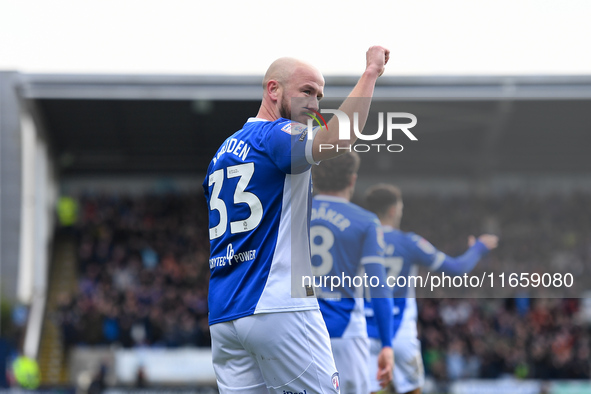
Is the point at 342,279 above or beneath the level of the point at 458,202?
beneath

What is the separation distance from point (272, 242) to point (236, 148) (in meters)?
0.50

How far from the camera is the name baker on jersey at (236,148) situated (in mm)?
3202

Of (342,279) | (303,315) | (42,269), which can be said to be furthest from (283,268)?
(42,269)

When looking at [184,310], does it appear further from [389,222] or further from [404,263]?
[404,263]

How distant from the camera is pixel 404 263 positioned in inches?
203

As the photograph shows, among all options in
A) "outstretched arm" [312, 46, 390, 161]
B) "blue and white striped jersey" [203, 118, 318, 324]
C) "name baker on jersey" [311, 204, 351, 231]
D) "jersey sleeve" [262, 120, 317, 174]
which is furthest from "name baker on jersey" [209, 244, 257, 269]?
"name baker on jersey" [311, 204, 351, 231]

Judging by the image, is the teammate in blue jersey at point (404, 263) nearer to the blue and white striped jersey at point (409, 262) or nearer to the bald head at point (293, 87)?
the blue and white striped jersey at point (409, 262)

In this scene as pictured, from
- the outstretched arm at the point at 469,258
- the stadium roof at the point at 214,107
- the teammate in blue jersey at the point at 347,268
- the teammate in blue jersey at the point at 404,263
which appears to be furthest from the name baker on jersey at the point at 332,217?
the stadium roof at the point at 214,107

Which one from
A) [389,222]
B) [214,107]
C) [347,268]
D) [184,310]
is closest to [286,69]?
[347,268]

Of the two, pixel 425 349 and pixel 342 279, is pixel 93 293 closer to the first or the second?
pixel 425 349

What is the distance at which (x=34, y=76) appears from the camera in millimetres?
21781

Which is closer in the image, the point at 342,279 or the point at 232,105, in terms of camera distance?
the point at 342,279

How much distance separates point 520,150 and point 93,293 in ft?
54.6

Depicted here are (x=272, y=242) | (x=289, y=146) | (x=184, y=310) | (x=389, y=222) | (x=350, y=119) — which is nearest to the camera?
(x=350, y=119)
